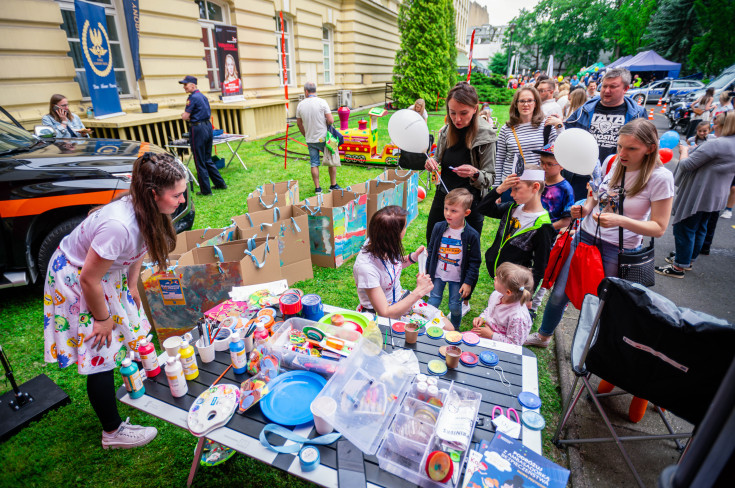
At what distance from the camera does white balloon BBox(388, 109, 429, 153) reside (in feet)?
11.4

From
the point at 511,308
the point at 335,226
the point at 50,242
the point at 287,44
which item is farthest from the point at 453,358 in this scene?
the point at 287,44

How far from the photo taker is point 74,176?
3.46 metres

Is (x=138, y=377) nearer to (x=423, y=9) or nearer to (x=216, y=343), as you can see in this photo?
(x=216, y=343)

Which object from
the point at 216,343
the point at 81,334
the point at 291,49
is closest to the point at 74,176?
the point at 81,334

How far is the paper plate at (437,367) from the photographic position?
1839 mm

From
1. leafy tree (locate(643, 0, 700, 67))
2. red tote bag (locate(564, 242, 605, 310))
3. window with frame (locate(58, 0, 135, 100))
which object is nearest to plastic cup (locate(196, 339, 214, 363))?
red tote bag (locate(564, 242, 605, 310))

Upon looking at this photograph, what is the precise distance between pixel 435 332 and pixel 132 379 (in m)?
1.61

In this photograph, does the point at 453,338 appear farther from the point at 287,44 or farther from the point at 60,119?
the point at 287,44

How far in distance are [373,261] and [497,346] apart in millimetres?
956

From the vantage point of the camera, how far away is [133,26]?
319 inches

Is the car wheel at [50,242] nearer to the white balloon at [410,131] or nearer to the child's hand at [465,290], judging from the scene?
the white balloon at [410,131]

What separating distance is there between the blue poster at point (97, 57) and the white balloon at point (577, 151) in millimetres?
8761

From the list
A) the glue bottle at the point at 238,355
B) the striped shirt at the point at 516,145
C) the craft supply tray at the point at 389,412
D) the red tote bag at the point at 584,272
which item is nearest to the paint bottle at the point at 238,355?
the glue bottle at the point at 238,355

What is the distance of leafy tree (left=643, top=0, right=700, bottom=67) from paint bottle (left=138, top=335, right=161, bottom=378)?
42.7 metres
